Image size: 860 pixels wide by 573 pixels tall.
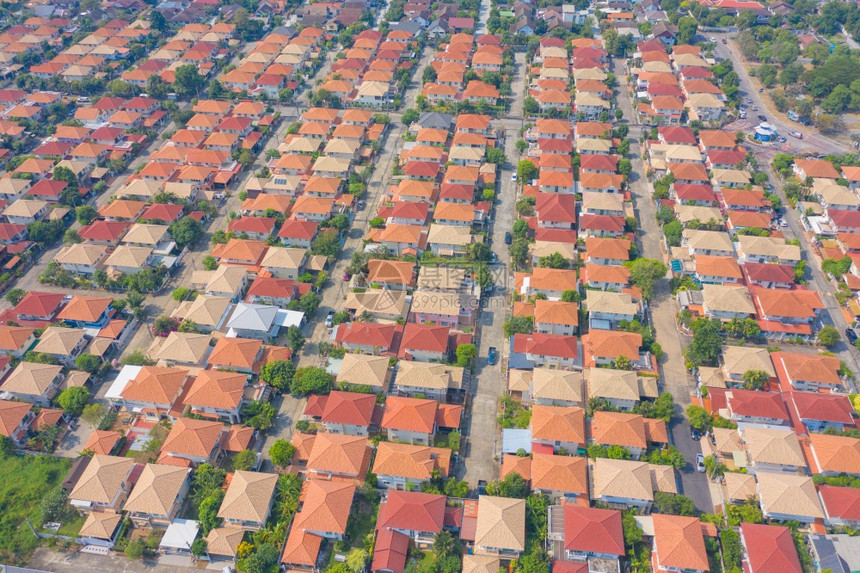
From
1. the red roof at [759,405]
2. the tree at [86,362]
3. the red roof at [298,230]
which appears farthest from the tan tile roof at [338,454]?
the red roof at [759,405]

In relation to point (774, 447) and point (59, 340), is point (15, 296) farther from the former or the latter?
point (774, 447)

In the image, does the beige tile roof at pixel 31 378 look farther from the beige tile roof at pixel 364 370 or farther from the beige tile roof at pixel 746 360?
the beige tile roof at pixel 746 360

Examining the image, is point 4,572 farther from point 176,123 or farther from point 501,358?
point 176,123

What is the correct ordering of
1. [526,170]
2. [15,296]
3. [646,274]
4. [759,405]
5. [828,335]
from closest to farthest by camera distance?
[759,405]
[828,335]
[646,274]
[15,296]
[526,170]

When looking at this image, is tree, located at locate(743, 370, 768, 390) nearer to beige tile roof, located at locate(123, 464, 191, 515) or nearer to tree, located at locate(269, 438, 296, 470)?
tree, located at locate(269, 438, 296, 470)

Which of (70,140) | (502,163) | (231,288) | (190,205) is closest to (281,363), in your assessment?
(231,288)

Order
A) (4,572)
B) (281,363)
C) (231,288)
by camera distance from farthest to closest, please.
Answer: (231,288), (281,363), (4,572)

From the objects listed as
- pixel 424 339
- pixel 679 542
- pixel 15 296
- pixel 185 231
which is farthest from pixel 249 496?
pixel 15 296
